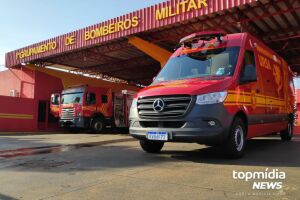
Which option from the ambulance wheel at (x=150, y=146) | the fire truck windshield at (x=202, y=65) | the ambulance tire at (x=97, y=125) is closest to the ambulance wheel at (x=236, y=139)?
the fire truck windshield at (x=202, y=65)

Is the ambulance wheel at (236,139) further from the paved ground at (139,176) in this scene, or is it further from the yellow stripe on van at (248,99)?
the yellow stripe on van at (248,99)

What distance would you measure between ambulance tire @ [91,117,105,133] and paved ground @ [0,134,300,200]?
13575 millimetres

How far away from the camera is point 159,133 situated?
6.89 m

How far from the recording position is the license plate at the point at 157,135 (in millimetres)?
6789

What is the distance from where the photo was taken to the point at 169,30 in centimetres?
1798

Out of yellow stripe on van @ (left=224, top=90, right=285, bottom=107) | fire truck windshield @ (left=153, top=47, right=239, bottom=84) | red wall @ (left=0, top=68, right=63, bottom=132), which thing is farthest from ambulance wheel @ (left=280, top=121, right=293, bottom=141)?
red wall @ (left=0, top=68, right=63, bottom=132)

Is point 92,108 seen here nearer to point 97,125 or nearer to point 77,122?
point 97,125

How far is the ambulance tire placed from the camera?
21.8 meters

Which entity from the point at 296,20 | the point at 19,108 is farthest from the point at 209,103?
the point at 19,108

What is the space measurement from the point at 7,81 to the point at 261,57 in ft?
79.5

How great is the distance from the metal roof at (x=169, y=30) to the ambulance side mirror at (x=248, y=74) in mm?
7376

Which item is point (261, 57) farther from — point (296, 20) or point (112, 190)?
point (296, 20)

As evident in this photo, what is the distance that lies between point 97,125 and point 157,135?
1537 centimetres

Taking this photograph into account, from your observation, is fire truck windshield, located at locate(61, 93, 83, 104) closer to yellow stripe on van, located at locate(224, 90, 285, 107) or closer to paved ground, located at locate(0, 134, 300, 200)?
paved ground, located at locate(0, 134, 300, 200)
